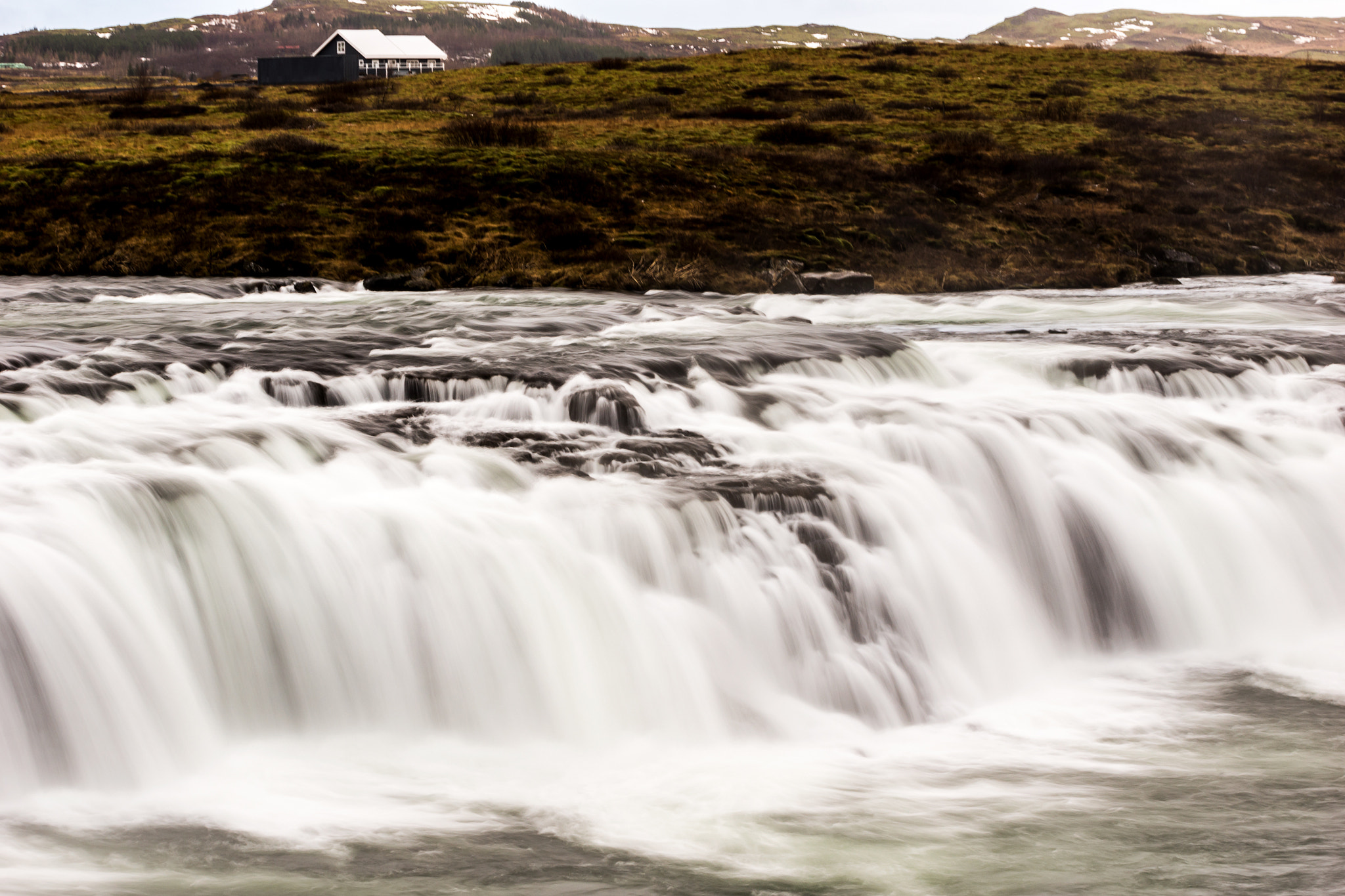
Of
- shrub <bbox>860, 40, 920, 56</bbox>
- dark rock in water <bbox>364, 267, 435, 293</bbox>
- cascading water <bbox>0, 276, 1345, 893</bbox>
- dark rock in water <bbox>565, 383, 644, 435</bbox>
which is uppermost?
shrub <bbox>860, 40, 920, 56</bbox>

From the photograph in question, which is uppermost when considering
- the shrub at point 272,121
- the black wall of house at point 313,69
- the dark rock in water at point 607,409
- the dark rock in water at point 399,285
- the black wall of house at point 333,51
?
the black wall of house at point 333,51

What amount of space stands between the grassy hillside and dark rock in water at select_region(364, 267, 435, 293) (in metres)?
0.90

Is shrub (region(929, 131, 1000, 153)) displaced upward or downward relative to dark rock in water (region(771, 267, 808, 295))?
upward

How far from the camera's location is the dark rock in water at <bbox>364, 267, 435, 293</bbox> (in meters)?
19.3

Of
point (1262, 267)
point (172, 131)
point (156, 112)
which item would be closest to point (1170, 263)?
point (1262, 267)

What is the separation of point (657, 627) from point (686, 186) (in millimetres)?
19678

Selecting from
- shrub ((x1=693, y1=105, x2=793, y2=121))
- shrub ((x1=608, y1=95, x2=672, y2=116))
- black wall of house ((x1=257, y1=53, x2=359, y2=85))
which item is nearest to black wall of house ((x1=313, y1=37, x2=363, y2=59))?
black wall of house ((x1=257, y1=53, x2=359, y2=85))

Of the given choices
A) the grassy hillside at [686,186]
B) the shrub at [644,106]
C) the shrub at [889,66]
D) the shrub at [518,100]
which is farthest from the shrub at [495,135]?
the shrub at [889,66]

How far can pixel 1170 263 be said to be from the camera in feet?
78.0

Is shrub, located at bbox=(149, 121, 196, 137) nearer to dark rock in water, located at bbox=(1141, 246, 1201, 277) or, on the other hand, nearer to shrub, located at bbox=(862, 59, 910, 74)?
dark rock in water, located at bbox=(1141, 246, 1201, 277)

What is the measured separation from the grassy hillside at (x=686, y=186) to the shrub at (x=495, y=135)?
114mm

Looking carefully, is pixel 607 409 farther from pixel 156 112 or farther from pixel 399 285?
pixel 156 112

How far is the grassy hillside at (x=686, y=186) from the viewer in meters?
21.5

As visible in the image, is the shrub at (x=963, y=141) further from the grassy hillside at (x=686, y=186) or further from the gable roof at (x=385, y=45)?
the gable roof at (x=385, y=45)
